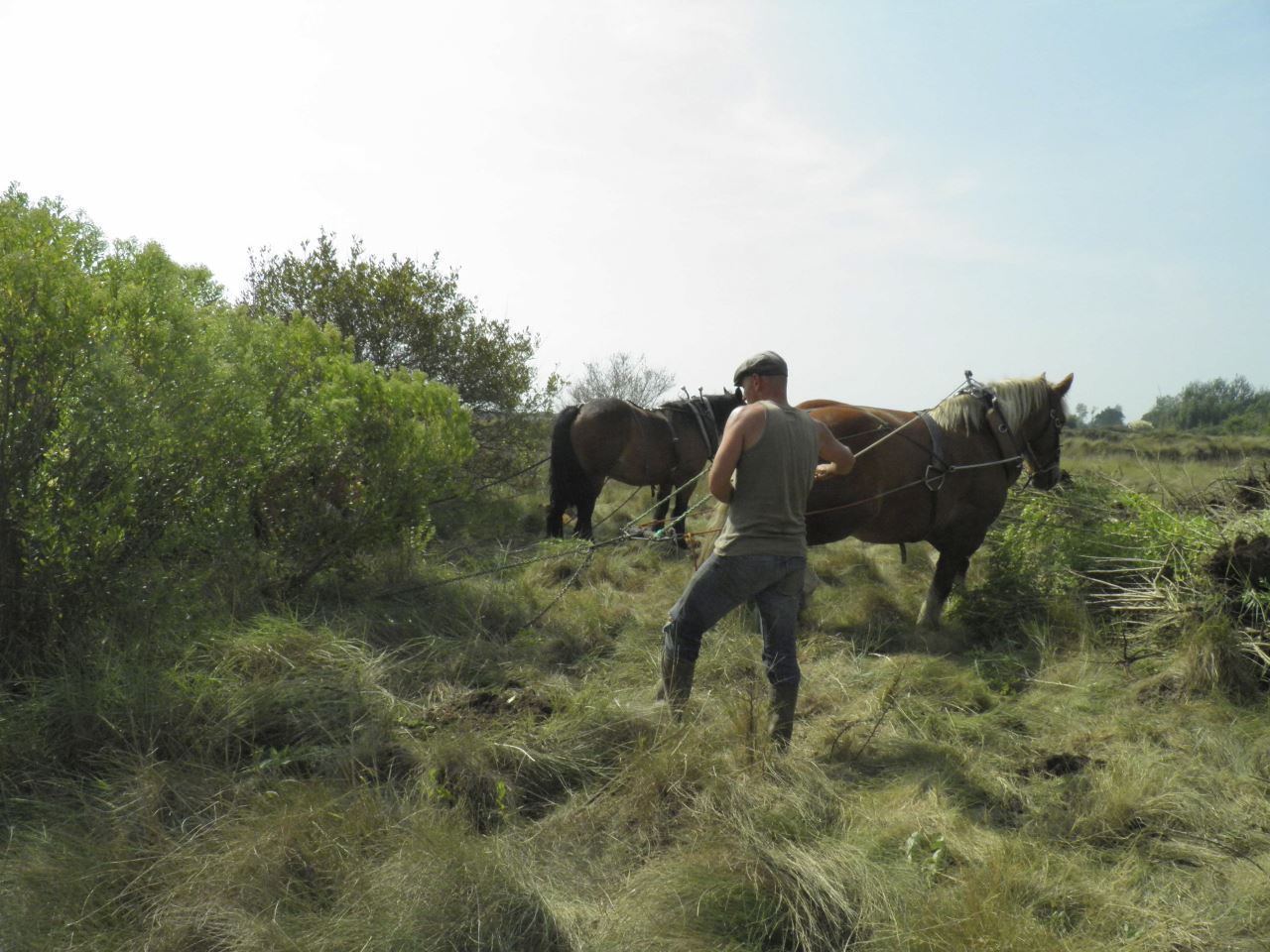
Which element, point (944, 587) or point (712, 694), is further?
point (944, 587)

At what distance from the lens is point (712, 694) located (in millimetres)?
4551

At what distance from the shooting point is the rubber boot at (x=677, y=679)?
401 centimetres

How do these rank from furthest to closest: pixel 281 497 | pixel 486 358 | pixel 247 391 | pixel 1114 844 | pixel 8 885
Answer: pixel 486 358, pixel 281 497, pixel 247 391, pixel 1114 844, pixel 8 885

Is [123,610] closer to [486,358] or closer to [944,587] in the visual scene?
[944,587]

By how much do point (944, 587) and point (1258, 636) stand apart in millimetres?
1960

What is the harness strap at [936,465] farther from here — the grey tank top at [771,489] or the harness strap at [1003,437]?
the grey tank top at [771,489]

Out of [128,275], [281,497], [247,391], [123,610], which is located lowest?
[123,610]

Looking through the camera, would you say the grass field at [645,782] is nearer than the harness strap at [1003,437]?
Yes

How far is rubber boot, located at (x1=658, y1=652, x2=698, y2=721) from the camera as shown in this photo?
4008mm

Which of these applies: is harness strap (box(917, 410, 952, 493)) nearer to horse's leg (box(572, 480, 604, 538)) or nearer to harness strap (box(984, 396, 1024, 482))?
harness strap (box(984, 396, 1024, 482))

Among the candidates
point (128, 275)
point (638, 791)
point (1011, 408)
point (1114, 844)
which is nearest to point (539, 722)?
point (638, 791)

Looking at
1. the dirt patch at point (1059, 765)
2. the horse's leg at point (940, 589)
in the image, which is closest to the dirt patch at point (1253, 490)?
the horse's leg at point (940, 589)

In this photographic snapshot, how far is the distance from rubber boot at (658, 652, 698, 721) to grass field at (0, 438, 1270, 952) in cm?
16

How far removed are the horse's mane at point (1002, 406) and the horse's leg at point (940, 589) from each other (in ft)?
3.09
